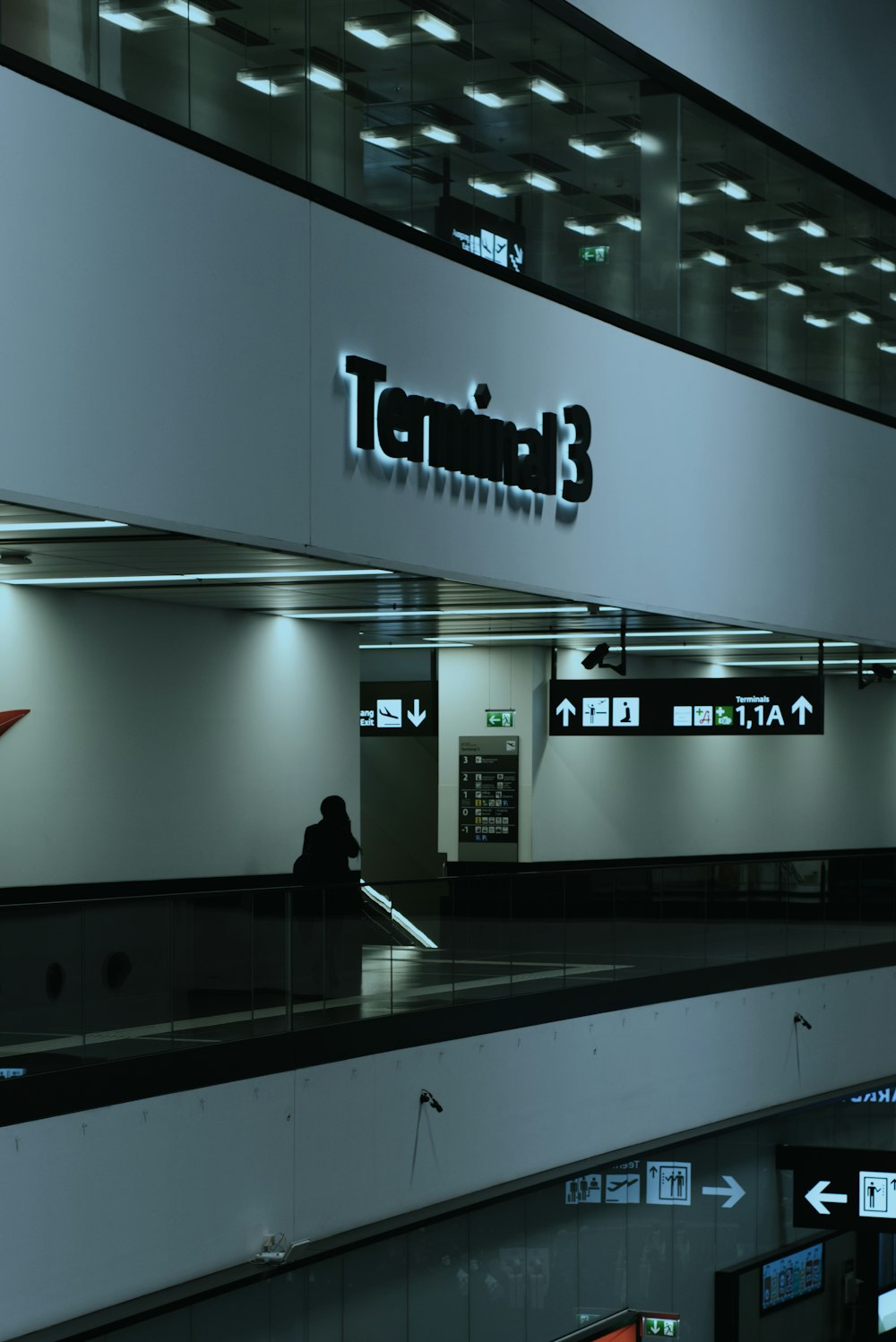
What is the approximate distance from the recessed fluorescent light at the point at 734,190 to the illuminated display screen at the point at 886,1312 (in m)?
13.2

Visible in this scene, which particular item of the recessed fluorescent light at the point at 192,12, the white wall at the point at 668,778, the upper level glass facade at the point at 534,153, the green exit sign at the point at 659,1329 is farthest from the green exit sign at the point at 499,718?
the recessed fluorescent light at the point at 192,12

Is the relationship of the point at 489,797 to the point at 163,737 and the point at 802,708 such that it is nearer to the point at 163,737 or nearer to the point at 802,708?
the point at 802,708

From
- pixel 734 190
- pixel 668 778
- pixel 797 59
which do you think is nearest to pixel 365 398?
pixel 734 190

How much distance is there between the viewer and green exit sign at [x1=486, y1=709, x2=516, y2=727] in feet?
71.2

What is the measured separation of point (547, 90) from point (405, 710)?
9174 millimetres

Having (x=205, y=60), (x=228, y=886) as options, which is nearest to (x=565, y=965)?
(x=228, y=886)

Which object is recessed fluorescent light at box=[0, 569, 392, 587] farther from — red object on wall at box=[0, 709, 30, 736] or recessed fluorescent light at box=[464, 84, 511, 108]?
recessed fluorescent light at box=[464, 84, 511, 108]

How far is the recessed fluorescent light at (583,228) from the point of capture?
50.4 ft

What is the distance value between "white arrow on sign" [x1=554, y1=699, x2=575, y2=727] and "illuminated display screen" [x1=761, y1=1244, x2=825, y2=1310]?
6938 millimetres

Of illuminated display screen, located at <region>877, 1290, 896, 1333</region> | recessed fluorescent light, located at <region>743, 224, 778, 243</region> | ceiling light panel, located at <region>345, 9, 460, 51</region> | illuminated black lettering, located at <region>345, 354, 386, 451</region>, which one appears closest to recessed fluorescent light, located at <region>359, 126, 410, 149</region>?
ceiling light panel, located at <region>345, 9, 460, 51</region>

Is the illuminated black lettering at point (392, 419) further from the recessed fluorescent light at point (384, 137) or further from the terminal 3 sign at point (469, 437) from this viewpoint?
the recessed fluorescent light at point (384, 137)

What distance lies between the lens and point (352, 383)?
12.4 m

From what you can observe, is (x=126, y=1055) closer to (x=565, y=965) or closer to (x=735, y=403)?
(x=565, y=965)

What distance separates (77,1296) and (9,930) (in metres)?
2.21
